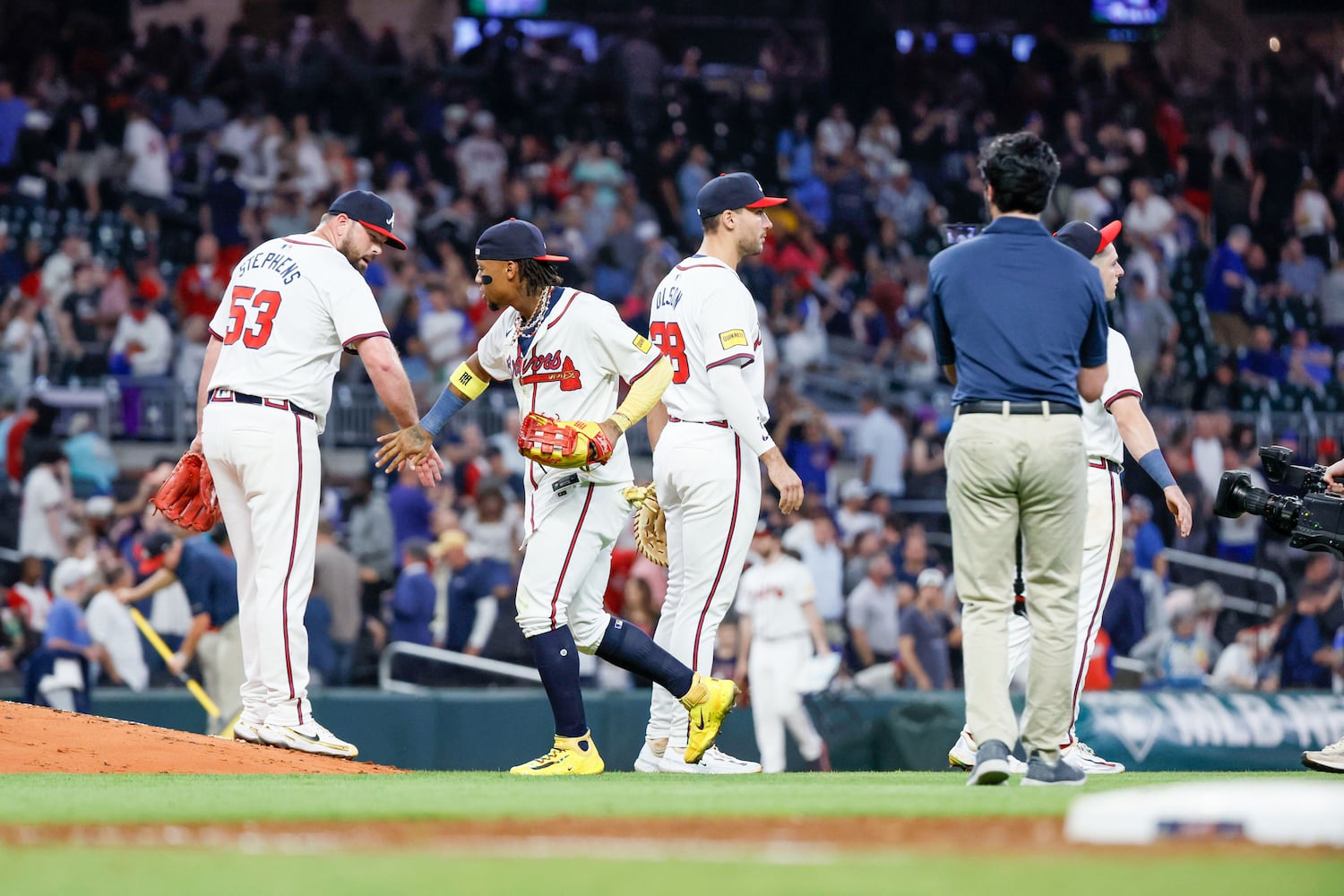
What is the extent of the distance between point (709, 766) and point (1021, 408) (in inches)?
101

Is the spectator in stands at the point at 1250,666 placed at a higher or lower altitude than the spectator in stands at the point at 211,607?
lower

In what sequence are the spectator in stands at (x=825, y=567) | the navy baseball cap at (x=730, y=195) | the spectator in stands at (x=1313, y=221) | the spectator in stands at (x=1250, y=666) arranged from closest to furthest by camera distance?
the navy baseball cap at (x=730, y=195)
the spectator in stands at (x=1250, y=666)
the spectator in stands at (x=825, y=567)
the spectator in stands at (x=1313, y=221)

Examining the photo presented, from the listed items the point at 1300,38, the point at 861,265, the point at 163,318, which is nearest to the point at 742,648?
the point at 163,318

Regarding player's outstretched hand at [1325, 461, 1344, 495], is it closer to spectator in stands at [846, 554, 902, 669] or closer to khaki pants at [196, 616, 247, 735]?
khaki pants at [196, 616, 247, 735]

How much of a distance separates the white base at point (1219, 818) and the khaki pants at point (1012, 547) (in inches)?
53.6

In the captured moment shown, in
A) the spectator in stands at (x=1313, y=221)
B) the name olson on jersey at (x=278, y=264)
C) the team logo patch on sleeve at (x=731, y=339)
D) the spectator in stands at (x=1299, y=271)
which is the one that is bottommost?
the team logo patch on sleeve at (x=731, y=339)

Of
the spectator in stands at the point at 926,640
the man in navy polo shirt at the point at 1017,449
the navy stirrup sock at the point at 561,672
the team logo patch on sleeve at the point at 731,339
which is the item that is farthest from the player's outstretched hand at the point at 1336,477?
the spectator in stands at the point at 926,640

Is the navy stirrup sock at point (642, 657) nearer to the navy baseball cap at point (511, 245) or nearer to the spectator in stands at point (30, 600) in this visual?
the navy baseball cap at point (511, 245)

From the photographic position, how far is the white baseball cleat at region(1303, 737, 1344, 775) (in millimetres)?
7484

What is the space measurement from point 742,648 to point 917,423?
4.61 m

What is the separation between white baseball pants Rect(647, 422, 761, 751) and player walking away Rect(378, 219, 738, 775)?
34cm

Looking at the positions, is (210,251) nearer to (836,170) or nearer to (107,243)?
(107,243)

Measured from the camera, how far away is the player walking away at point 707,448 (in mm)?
7574

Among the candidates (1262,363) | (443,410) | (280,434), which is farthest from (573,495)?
(1262,363)
